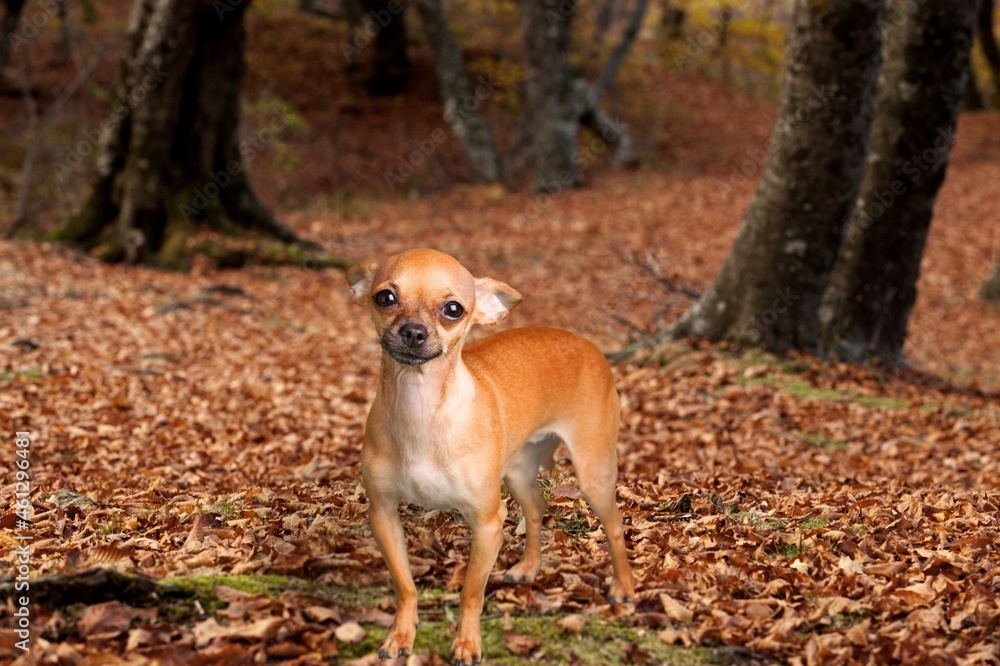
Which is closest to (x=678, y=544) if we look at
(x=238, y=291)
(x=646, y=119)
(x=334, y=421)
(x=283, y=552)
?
(x=283, y=552)

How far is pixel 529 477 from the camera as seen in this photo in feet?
16.1

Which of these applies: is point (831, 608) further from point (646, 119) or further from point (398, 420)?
point (646, 119)

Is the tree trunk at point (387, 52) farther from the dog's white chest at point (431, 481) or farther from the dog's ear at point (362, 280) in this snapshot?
the dog's white chest at point (431, 481)

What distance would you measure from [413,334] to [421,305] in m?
0.16

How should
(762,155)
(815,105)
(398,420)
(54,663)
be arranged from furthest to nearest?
(762,155), (815,105), (398,420), (54,663)

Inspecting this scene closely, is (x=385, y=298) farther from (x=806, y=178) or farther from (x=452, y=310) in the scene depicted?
(x=806, y=178)

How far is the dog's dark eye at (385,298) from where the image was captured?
12.4 feet

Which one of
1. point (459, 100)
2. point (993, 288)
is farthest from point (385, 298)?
point (459, 100)

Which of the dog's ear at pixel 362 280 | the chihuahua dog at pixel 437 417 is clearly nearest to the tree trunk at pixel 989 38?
the chihuahua dog at pixel 437 417

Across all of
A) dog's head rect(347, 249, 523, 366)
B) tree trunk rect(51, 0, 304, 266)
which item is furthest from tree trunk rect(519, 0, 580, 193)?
dog's head rect(347, 249, 523, 366)

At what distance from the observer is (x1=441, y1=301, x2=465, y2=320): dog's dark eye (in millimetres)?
3801

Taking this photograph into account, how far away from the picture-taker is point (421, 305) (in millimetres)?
3760

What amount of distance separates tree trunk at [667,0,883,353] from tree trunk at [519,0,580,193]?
1410cm

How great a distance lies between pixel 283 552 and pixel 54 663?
135cm
